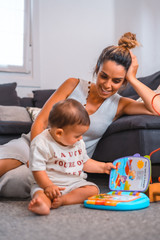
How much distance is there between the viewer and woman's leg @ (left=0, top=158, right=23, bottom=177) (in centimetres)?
154

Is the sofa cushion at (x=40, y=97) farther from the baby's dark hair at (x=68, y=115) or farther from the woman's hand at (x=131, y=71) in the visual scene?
the baby's dark hair at (x=68, y=115)

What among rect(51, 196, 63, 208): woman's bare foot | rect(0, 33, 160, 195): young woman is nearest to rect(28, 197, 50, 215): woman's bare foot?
rect(51, 196, 63, 208): woman's bare foot

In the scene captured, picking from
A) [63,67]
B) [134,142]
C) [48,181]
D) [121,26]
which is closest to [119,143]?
[134,142]

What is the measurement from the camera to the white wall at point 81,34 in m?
3.76

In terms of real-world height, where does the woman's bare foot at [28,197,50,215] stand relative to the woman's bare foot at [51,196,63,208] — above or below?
above

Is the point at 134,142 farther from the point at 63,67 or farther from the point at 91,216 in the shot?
the point at 63,67

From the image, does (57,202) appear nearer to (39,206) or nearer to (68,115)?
(39,206)

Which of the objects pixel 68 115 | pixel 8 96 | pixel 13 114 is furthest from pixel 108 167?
pixel 8 96

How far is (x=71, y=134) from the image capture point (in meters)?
1.29

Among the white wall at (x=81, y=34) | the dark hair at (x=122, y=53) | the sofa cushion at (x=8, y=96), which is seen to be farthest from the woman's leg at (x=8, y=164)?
the white wall at (x=81, y=34)

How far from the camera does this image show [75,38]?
3867 mm

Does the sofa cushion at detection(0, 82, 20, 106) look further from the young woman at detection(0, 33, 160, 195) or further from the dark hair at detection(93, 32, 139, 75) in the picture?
the dark hair at detection(93, 32, 139, 75)

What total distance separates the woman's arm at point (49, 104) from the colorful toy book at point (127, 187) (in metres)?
0.40

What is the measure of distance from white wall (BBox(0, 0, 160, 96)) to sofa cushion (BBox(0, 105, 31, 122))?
1.12 metres
